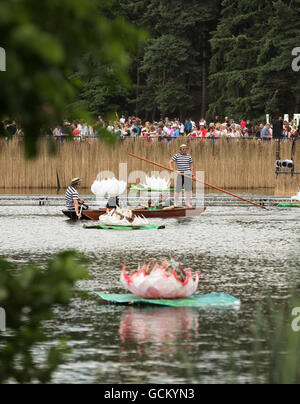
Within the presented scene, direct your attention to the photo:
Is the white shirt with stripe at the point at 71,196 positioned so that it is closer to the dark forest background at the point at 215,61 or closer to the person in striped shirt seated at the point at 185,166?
the person in striped shirt seated at the point at 185,166

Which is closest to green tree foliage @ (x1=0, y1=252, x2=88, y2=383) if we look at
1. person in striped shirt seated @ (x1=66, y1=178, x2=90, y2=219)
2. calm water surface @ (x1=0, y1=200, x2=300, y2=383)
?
→ calm water surface @ (x1=0, y1=200, x2=300, y2=383)

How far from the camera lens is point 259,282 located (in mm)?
14914

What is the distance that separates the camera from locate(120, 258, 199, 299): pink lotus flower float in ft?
41.5

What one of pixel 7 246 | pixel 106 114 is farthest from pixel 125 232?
pixel 106 114

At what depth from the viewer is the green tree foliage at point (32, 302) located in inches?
153

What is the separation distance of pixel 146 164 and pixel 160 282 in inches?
1289

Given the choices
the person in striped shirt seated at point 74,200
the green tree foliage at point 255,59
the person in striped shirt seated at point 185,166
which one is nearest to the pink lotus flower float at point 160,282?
the person in striped shirt seated at point 74,200

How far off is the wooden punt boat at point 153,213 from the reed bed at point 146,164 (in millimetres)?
14364

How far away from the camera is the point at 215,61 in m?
75.1

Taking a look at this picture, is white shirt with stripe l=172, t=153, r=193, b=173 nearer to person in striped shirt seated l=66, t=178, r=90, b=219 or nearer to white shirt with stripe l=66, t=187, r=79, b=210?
person in striped shirt seated l=66, t=178, r=90, b=219

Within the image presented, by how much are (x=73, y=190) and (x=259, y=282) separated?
12.9 metres

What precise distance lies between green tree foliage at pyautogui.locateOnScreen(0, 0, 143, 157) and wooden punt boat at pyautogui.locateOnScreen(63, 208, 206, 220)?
24.7 metres

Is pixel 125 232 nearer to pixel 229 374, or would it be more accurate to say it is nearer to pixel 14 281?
pixel 229 374

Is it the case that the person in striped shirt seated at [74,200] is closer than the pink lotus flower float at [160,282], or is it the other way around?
the pink lotus flower float at [160,282]
